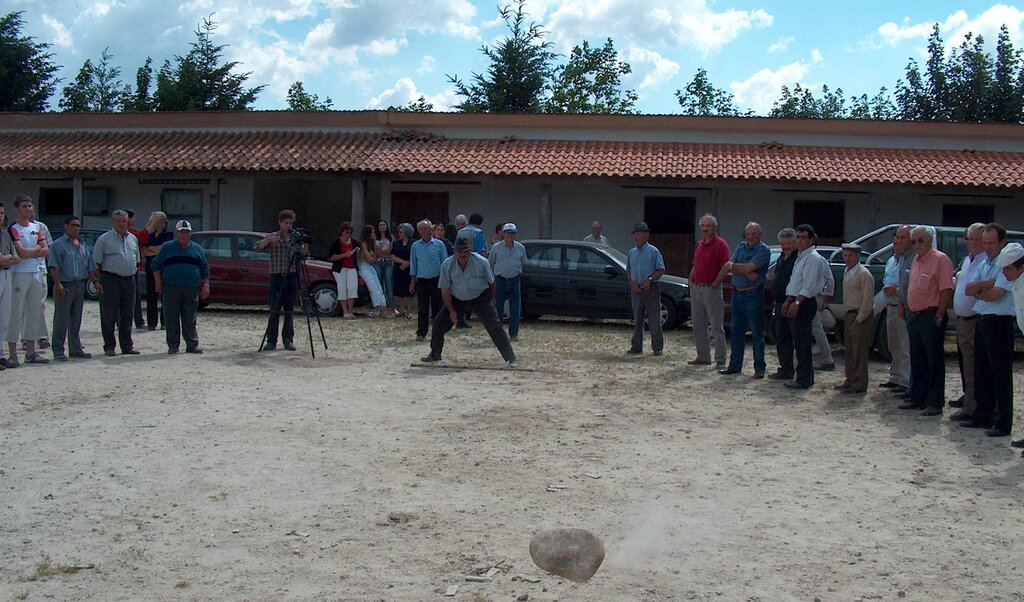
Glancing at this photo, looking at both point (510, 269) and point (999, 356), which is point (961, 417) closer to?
point (999, 356)

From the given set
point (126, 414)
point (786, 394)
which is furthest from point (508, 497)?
point (786, 394)

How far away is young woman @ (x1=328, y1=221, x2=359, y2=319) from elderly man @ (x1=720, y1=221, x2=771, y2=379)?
284 inches

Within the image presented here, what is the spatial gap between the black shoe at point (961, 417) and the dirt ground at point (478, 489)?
0.12m

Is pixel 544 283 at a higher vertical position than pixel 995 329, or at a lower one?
higher

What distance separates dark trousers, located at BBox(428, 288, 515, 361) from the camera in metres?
11.1

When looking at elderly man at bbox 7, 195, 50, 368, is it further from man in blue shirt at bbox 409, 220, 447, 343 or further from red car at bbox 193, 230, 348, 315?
red car at bbox 193, 230, 348, 315

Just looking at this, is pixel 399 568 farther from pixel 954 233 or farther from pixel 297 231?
pixel 954 233

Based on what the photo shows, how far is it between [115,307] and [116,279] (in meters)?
0.32

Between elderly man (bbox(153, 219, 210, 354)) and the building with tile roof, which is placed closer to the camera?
elderly man (bbox(153, 219, 210, 354))

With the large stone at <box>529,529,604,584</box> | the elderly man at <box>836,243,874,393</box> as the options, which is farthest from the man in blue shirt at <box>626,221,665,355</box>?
the large stone at <box>529,529,604,584</box>

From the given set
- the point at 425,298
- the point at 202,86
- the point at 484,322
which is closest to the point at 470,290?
the point at 484,322

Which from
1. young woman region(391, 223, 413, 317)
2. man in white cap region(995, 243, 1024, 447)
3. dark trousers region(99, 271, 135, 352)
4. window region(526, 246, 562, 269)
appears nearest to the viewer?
man in white cap region(995, 243, 1024, 447)

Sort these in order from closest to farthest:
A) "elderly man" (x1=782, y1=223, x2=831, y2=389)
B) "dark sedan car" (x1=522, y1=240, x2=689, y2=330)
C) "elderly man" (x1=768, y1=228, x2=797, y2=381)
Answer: "elderly man" (x1=782, y1=223, x2=831, y2=389) → "elderly man" (x1=768, y1=228, x2=797, y2=381) → "dark sedan car" (x1=522, y1=240, x2=689, y2=330)

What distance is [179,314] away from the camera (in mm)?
12039
